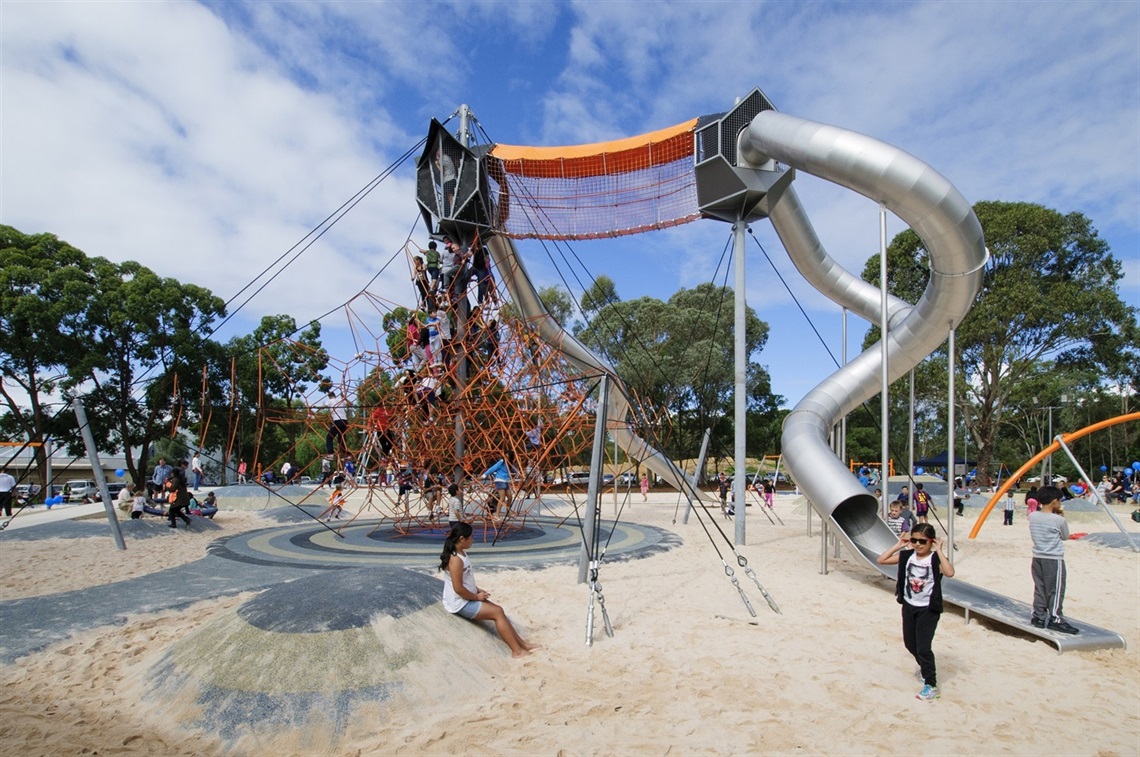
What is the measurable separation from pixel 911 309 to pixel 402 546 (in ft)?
33.7

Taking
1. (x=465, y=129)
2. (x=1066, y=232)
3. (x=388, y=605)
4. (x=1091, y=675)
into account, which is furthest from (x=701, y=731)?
(x=1066, y=232)

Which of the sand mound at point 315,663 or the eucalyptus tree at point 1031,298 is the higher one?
the eucalyptus tree at point 1031,298

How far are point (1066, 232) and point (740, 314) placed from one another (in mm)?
23771

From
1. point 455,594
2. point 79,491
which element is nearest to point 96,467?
point 455,594

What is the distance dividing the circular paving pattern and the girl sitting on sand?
3486mm

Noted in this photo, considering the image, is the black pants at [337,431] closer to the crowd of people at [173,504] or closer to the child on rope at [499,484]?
the child on rope at [499,484]

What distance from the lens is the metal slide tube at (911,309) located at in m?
9.95

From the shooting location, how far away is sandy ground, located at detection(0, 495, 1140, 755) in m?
4.52

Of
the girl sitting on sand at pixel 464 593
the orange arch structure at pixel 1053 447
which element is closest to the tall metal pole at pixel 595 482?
the girl sitting on sand at pixel 464 593

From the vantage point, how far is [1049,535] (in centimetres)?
707

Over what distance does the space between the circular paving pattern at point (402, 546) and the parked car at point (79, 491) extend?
21.2 metres

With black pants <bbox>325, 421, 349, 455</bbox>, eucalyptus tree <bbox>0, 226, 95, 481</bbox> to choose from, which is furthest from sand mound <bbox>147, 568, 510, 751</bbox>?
eucalyptus tree <bbox>0, 226, 95, 481</bbox>

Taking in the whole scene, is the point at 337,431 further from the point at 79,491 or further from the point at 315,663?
the point at 79,491

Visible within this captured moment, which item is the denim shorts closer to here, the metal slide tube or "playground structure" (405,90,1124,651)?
"playground structure" (405,90,1124,651)
